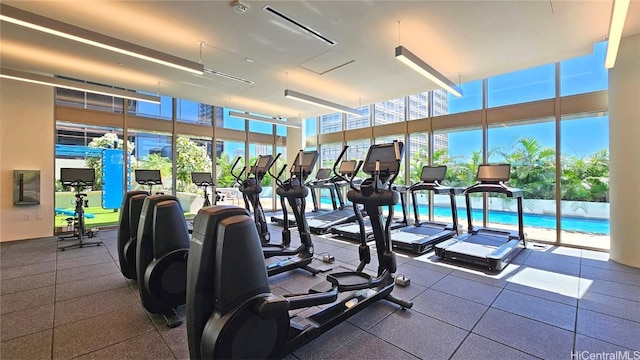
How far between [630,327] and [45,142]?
943cm

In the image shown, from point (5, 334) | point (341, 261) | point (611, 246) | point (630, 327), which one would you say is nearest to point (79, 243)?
point (5, 334)

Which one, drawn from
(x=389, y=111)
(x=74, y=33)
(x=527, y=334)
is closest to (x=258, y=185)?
(x=74, y=33)

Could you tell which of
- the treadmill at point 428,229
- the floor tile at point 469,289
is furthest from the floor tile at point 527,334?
the treadmill at point 428,229

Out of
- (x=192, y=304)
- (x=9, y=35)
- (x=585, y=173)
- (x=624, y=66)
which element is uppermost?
(x=9, y=35)

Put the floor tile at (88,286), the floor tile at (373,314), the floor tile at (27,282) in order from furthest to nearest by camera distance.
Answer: the floor tile at (27,282)
the floor tile at (88,286)
the floor tile at (373,314)

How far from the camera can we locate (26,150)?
220 inches

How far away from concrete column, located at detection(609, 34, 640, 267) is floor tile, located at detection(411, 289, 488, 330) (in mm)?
3129

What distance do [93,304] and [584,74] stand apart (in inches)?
327

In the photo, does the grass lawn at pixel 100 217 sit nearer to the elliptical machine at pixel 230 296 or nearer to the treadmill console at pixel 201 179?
the treadmill console at pixel 201 179

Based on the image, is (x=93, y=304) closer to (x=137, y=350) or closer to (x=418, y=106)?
(x=137, y=350)

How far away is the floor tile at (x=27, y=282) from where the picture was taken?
321 cm

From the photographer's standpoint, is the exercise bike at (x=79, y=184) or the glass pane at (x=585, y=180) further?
the exercise bike at (x=79, y=184)

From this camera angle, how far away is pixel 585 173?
5156 millimetres

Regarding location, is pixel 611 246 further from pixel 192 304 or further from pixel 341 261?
pixel 192 304
